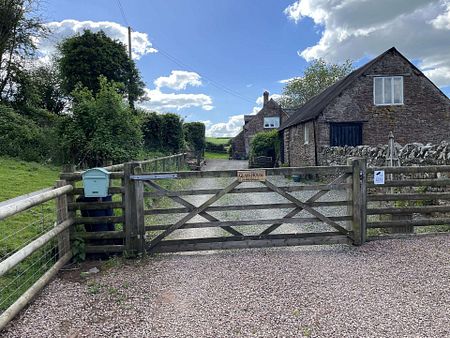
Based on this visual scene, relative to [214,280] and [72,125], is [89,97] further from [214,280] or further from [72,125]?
[214,280]

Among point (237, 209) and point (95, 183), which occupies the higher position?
point (95, 183)

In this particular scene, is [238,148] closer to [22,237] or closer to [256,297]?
[22,237]

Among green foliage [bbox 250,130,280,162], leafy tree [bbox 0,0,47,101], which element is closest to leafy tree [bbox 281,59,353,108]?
green foliage [bbox 250,130,280,162]

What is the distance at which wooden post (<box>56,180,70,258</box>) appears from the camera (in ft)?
16.9

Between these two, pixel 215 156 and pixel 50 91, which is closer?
pixel 50 91

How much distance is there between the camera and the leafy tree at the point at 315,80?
51.8 m

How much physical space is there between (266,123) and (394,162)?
3754 cm

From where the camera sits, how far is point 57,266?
4.89m

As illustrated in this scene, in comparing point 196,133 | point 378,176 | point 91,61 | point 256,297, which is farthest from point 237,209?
point 196,133

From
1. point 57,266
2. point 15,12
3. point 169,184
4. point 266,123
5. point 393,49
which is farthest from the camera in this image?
point 266,123

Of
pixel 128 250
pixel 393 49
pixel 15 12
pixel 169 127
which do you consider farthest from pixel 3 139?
pixel 393 49

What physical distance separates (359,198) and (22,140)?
53.1 feet

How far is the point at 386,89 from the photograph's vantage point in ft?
60.0

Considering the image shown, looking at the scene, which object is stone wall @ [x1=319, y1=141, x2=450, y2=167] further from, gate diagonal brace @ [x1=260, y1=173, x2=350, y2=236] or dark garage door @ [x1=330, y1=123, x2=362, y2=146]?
gate diagonal brace @ [x1=260, y1=173, x2=350, y2=236]
